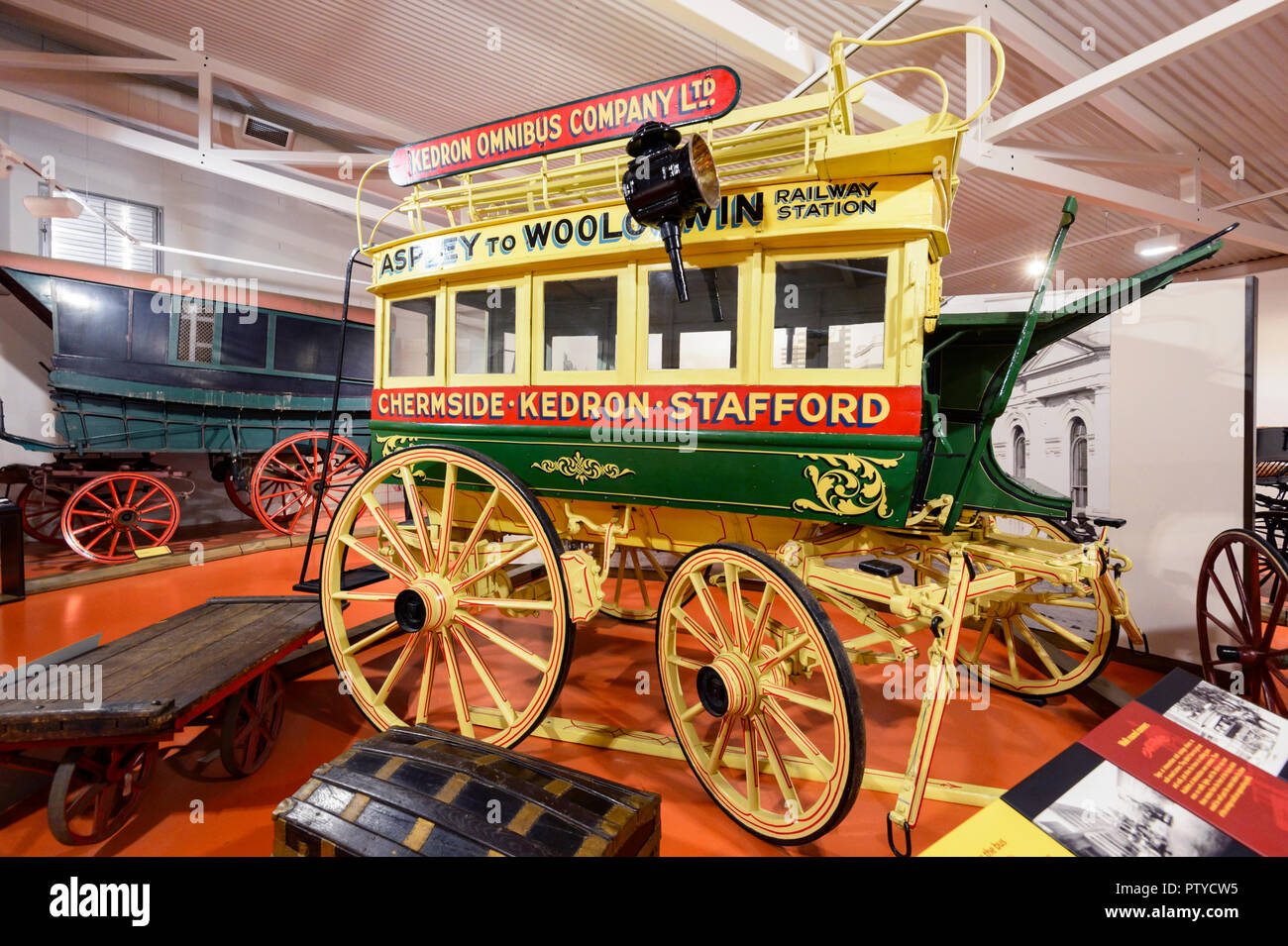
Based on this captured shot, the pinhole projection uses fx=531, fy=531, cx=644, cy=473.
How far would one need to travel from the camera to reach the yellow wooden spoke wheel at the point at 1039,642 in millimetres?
2656

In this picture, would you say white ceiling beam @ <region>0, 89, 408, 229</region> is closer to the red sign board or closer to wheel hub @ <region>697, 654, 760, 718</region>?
the red sign board

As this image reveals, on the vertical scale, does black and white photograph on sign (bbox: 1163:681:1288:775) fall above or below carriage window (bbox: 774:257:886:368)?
below

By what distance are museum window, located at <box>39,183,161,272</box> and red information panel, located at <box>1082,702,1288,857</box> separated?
8541 mm

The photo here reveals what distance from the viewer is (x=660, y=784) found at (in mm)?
2312

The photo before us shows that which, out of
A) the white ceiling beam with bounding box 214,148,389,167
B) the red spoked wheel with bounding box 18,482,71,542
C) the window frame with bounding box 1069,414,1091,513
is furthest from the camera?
the white ceiling beam with bounding box 214,148,389,167

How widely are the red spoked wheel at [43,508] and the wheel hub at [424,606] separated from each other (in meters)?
4.96

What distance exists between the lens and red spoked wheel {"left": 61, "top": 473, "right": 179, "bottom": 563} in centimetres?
475

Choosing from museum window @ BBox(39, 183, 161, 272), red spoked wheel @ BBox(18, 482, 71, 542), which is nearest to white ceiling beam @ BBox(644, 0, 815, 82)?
museum window @ BBox(39, 183, 161, 272)

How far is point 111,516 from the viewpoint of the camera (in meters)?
4.86

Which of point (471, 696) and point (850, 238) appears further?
point (471, 696)

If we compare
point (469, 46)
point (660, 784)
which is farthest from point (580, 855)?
point (469, 46)

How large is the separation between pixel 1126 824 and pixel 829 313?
1774 millimetres

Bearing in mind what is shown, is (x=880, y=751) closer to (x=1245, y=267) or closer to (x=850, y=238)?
(x=850, y=238)
